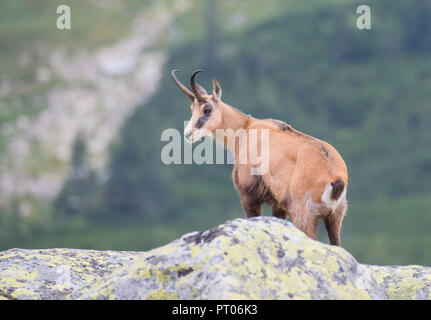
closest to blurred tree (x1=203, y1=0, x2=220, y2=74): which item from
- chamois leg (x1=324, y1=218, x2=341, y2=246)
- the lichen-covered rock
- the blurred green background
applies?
the blurred green background

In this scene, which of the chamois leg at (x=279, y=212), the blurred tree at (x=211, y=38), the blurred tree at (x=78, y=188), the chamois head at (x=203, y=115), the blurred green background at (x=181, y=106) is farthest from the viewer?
the blurred tree at (x=211, y=38)

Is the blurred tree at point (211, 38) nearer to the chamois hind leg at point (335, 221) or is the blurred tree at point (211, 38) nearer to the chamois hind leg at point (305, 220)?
the chamois hind leg at point (335, 221)

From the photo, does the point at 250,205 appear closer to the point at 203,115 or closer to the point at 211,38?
the point at 203,115

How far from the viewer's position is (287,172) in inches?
560

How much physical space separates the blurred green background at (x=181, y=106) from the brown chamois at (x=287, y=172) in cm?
5450

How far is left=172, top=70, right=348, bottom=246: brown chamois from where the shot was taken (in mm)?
13414

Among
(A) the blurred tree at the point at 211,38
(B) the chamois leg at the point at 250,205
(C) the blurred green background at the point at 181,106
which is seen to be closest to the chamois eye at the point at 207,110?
(B) the chamois leg at the point at 250,205

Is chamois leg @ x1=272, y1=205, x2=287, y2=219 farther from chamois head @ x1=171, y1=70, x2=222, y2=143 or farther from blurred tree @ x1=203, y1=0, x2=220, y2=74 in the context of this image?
blurred tree @ x1=203, y1=0, x2=220, y2=74

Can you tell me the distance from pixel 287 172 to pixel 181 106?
87.6 meters

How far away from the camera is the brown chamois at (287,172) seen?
13414mm

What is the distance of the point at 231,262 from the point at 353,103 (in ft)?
307

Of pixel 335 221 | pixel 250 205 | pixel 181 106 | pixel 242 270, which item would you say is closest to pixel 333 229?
pixel 335 221
